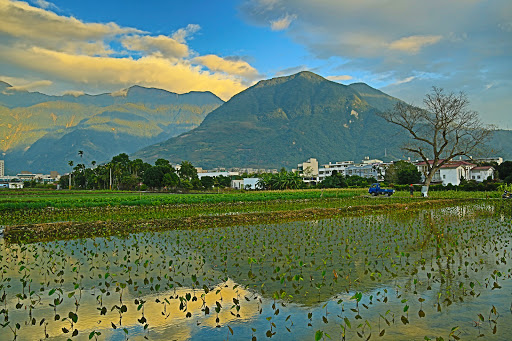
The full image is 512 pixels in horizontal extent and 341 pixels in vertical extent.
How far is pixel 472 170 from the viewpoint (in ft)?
263

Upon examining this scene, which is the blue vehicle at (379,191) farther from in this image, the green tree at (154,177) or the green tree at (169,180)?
the green tree at (154,177)

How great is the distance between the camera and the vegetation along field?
671cm

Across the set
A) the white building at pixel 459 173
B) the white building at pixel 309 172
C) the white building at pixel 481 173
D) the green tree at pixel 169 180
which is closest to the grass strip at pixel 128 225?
the white building at pixel 459 173

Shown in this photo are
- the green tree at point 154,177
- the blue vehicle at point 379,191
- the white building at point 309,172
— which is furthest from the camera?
the white building at point 309,172

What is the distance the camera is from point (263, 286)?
899cm

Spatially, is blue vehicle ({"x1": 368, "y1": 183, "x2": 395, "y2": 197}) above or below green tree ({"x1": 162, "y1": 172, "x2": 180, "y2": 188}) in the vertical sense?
below

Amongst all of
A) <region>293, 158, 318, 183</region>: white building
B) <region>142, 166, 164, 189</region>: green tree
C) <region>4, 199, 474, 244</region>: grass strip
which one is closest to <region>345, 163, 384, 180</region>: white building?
<region>293, 158, 318, 183</region>: white building

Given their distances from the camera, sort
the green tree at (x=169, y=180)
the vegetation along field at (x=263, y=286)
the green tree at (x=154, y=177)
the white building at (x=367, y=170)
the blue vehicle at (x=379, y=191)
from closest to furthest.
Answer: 1. the vegetation along field at (x=263, y=286)
2. the blue vehicle at (x=379, y=191)
3. the green tree at (x=169, y=180)
4. the green tree at (x=154, y=177)
5. the white building at (x=367, y=170)

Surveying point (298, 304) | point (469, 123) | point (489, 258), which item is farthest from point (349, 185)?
point (298, 304)

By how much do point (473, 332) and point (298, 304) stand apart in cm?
299

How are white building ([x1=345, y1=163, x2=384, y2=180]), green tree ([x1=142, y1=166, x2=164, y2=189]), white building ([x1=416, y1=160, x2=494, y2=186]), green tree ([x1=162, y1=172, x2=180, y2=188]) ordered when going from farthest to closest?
white building ([x1=345, y1=163, x2=384, y2=180]) < green tree ([x1=142, y1=166, x2=164, y2=189]) < green tree ([x1=162, y1=172, x2=180, y2=188]) < white building ([x1=416, y1=160, x2=494, y2=186])

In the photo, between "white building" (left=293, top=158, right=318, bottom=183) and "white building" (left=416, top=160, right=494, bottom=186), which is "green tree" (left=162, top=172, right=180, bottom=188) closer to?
"white building" (left=293, top=158, right=318, bottom=183)

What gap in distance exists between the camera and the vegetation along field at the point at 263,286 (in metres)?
6.71

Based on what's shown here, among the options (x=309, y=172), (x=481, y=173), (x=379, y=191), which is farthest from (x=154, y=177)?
(x=481, y=173)
